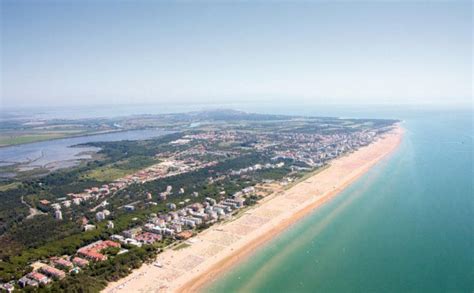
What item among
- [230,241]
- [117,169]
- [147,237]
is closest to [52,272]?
[147,237]

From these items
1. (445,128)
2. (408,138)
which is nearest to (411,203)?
(408,138)

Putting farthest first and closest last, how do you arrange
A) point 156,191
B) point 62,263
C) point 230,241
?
point 156,191 → point 230,241 → point 62,263

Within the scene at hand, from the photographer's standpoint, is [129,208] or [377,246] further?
[129,208]

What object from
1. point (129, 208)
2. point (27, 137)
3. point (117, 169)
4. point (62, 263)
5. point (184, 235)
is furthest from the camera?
point (27, 137)

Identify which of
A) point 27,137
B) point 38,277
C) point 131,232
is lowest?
point 38,277

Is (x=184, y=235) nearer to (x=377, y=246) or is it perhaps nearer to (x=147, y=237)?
(x=147, y=237)

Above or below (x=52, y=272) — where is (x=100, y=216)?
above
